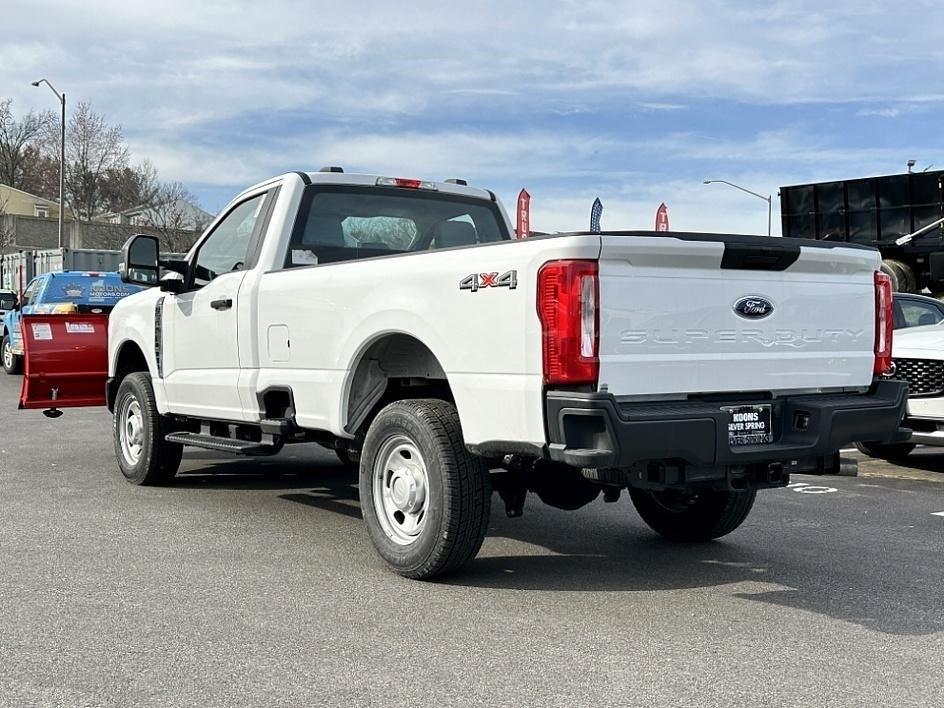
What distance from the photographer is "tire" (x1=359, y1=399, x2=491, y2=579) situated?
514 centimetres

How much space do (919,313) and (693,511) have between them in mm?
6131

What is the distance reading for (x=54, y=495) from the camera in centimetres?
792

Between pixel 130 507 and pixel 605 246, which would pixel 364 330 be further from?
pixel 130 507

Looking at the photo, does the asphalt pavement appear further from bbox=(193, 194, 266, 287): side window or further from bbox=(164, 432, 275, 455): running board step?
bbox=(193, 194, 266, 287): side window

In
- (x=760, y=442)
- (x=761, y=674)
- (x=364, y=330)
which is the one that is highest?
(x=364, y=330)

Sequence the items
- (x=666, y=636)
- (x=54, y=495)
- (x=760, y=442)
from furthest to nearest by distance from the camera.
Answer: (x=54, y=495)
(x=760, y=442)
(x=666, y=636)

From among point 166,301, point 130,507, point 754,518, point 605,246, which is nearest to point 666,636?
point 605,246

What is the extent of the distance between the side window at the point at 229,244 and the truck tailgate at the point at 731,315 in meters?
3.27

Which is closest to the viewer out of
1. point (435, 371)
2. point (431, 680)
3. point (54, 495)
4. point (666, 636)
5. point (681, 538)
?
point (431, 680)

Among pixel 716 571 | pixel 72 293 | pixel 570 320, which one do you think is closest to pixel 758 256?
pixel 570 320

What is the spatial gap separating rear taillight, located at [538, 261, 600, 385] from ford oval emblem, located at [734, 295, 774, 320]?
803mm

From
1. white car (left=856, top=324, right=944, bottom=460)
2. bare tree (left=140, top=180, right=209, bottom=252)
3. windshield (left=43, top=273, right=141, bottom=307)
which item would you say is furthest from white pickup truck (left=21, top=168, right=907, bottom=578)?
bare tree (left=140, top=180, right=209, bottom=252)

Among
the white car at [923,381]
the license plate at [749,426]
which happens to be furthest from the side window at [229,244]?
the white car at [923,381]

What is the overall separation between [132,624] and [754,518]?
434 centimetres
